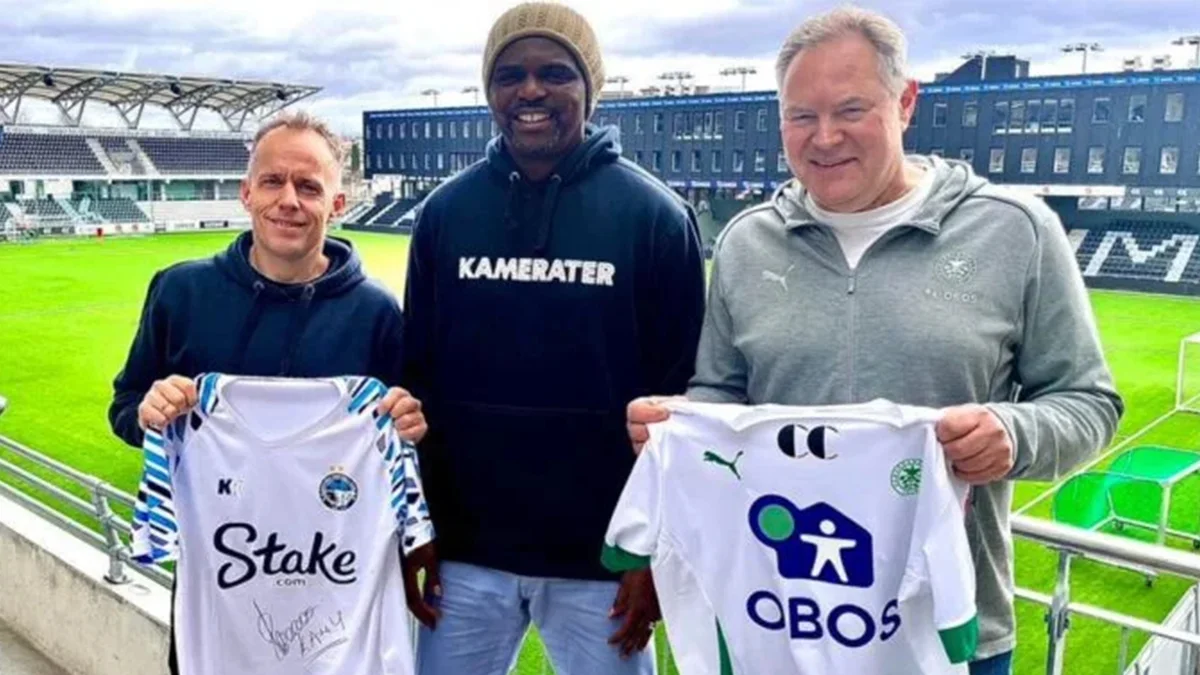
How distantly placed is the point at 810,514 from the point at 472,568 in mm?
788

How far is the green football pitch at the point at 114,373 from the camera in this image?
23.0 feet

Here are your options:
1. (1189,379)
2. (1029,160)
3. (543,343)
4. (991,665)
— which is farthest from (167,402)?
(1029,160)

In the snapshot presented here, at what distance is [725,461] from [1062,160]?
3306 centimetres

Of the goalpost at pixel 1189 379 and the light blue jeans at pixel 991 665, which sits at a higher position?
the light blue jeans at pixel 991 665

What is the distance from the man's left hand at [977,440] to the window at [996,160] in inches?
1320

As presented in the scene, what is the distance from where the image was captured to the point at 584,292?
2.04 m

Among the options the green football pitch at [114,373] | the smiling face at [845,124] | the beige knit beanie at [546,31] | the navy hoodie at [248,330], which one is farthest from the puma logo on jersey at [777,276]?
the green football pitch at [114,373]

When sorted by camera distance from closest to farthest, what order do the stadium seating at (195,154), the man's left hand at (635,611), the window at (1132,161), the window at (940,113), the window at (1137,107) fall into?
the man's left hand at (635,611) < the window at (1137,107) < the window at (1132,161) < the window at (940,113) < the stadium seating at (195,154)

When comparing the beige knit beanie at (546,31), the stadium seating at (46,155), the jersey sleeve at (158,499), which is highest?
the stadium seating at (46,155)

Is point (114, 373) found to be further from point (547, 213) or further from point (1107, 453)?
point (547, 213)

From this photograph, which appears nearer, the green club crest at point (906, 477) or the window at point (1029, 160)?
the green club crest at point (906, 477)

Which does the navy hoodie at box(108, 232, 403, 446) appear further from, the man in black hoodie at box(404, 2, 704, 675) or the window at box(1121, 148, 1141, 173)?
the window at box(1121, 148, 1141, 173)

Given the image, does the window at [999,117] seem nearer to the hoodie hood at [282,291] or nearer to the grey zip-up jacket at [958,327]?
the grey zip-up jacket at [958,327]

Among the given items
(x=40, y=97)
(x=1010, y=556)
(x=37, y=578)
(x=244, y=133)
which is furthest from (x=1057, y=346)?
(x=244, y=133)
